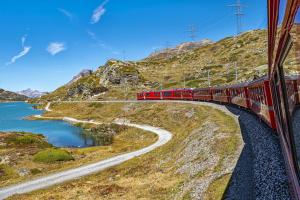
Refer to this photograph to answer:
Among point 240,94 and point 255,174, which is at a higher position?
point 240,94

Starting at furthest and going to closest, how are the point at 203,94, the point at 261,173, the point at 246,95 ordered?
the point at 203,94 < the point at 246,95 < the point at 261,173

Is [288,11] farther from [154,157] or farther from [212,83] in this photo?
[212,83]

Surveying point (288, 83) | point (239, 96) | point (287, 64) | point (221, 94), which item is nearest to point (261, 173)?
point (288, 83)

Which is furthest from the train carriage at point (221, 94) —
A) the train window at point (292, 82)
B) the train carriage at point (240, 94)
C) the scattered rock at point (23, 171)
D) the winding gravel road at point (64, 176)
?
the train window at point (292, 82)

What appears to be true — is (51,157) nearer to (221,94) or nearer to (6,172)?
(6,172)

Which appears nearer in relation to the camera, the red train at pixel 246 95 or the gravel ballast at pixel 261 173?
the red train at pixel 246 95

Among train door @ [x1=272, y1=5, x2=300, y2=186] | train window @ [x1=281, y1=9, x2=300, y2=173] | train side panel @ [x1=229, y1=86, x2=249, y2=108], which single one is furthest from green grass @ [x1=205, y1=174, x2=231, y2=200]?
train side panel @ [x1=229, y1=86, x2=249, y2=108]

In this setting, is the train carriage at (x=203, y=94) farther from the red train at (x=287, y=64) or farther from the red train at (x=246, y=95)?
the red train at (x=287, y=64)

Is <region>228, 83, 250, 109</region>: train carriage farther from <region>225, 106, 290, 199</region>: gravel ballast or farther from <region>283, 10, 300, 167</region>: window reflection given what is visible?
<region>283, 10, 300, 167</region>: window reflection

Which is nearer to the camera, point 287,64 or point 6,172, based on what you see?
point 287,64

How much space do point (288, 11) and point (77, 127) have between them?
8662 cm

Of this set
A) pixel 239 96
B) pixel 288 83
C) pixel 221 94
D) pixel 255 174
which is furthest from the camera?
pixel 221 94

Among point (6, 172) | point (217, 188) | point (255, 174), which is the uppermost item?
point (255, 174)

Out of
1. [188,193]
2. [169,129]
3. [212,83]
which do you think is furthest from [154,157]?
[212,83]
